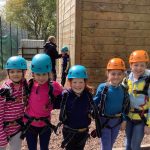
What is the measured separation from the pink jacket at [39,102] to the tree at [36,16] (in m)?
43.1

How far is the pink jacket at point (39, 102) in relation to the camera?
12.9 ft

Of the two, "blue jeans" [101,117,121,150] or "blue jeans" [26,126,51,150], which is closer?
"blue jeans" [26,126,51,150]

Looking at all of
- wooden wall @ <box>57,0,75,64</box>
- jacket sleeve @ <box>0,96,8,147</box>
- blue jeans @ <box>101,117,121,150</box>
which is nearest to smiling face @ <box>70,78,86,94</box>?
blue jeans @ <box>101,117,121,150</box>

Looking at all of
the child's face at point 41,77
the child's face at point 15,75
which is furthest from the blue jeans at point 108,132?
the child's face at point 15,75

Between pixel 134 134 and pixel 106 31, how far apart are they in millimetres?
3649

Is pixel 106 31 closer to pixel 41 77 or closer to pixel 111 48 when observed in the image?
pixel 111 48

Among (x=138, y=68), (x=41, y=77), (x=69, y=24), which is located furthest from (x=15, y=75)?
(x=69, y=24)

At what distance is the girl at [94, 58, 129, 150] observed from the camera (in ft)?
13.3

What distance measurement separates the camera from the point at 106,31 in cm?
739

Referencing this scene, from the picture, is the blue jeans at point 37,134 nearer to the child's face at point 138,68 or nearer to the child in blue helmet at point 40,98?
the child in blue helmet at point 40,98

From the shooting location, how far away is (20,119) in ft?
13.0

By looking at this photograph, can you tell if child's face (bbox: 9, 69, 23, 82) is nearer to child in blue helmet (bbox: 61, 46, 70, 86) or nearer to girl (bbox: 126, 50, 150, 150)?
girl (bbox: 126, 50, 150, 150)

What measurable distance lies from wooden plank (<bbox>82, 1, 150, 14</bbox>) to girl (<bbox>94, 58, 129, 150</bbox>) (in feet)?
10.9

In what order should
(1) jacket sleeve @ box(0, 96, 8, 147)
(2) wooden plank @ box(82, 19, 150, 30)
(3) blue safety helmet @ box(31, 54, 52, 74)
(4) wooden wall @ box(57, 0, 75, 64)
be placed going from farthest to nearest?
(4) wooden wall @ box(57, 0, 75, 64)
(2) wooden plank @ box(82, 19, 150, 30)
(3) blue safety helmet @ box(31, 54, 52, 74)
(1) jacket sleeve @ box(0, 96, 8, 147)
